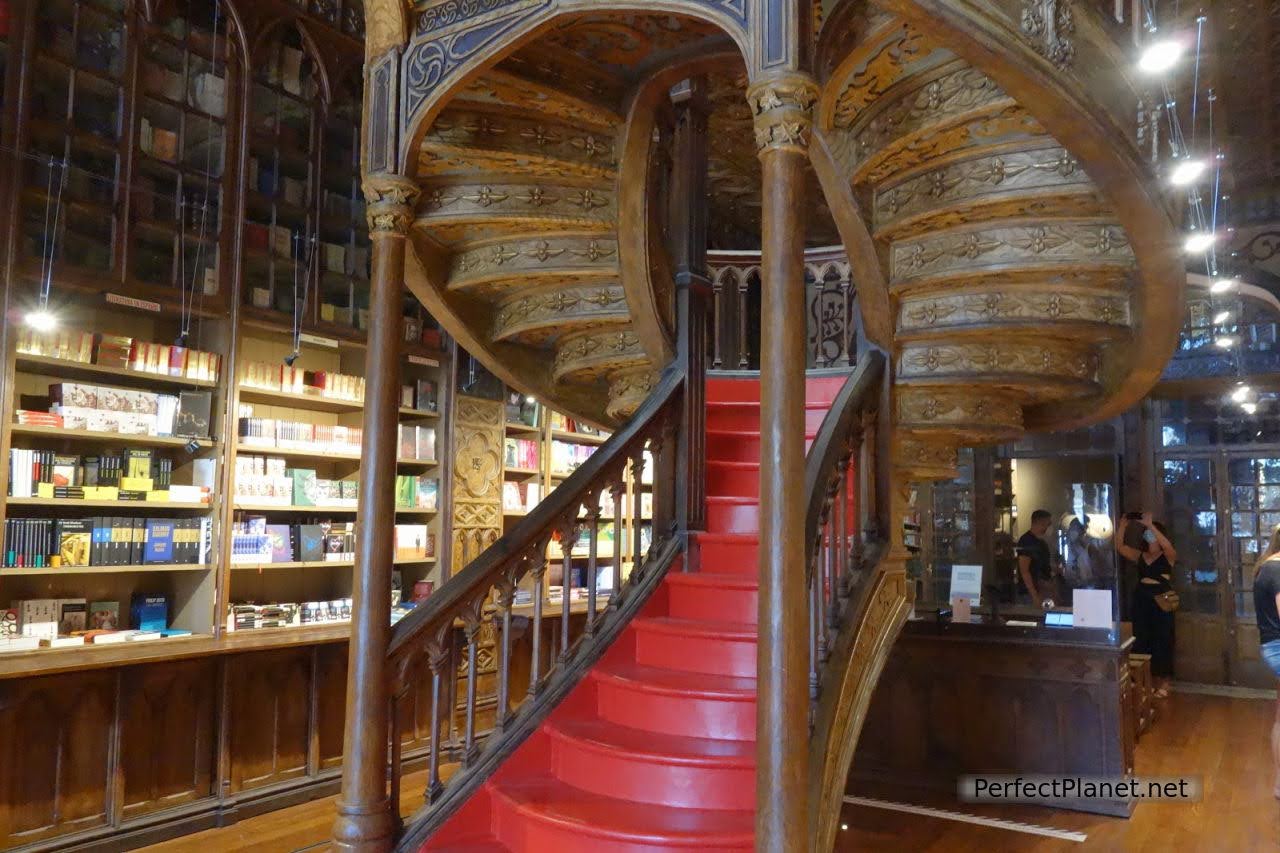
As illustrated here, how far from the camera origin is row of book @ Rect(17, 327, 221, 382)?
164 inches

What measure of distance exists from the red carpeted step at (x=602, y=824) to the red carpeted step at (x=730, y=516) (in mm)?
1436

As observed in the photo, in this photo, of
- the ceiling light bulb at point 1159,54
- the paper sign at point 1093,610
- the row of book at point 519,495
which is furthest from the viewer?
the row of book at point 519,495

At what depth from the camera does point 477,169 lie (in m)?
3.58

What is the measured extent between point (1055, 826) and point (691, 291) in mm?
3121

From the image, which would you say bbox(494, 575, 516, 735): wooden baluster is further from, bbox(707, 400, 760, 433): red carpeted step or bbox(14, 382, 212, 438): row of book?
bbox(14, 382, 212, 438): row of book

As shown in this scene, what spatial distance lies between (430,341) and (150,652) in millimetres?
2489

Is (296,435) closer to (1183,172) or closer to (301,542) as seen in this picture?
(301,542)

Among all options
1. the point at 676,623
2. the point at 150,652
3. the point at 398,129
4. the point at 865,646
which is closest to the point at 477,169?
the point at 398,129

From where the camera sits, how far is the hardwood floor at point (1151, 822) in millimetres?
4219

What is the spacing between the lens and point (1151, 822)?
180 inches

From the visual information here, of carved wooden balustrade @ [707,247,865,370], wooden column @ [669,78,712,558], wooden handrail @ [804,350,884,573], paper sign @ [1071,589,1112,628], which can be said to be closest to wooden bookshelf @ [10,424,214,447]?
wooden column @ [669,78,712,558]

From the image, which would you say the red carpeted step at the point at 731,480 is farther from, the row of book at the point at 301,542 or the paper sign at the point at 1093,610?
the paper sign at the point at 1093,610

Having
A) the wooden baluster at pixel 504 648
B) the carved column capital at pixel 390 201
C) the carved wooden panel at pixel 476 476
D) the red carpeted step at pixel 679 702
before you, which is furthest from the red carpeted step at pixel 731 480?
the carved wooden panel at pixel 476 476

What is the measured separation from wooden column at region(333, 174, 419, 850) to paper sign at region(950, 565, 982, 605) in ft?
12.3
